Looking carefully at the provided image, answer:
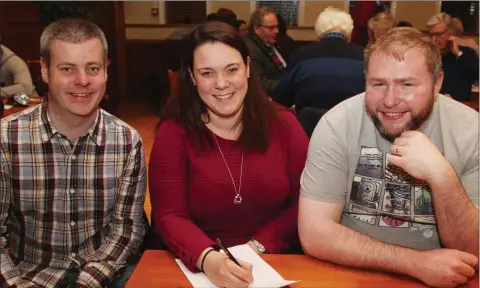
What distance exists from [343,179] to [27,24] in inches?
223

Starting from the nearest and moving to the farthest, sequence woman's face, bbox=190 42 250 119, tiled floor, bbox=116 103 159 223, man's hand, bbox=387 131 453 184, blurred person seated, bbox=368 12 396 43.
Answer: man's hand, bbox=387 131 453 184 < woman's face, bbox=190 42 250 119 < blurred person seated, bbox=368 12 396 43 < tiled floor, bbox=116 103 159 223

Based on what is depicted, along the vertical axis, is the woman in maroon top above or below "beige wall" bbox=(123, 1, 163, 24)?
below

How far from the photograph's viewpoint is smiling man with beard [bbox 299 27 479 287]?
1.44m

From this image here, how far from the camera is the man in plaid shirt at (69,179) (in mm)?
1712

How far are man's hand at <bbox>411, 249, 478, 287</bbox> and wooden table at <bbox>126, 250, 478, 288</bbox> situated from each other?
27 millimetres

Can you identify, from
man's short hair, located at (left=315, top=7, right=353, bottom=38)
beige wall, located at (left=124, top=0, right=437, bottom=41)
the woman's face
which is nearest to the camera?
the woman's face

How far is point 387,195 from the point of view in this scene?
159cm

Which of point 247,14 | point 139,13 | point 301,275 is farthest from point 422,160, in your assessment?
point 139,13

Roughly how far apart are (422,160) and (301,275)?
454 millimetres

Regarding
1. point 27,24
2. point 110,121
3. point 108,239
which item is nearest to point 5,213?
point 108,239

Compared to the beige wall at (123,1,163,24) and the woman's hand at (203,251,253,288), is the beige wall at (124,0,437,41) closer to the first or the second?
the beige wall at (123,1,163,24)

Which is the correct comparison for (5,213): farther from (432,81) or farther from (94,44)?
(432,81)

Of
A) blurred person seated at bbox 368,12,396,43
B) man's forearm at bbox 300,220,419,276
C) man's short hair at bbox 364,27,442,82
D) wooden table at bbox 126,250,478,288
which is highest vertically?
blurred person seated at bbox 368,12,396,43

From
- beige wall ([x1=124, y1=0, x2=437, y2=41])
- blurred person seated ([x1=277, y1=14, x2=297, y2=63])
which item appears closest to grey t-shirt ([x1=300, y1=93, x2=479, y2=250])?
blurred person seated ([x1=277, y1=14, x2=297, y2=63])
